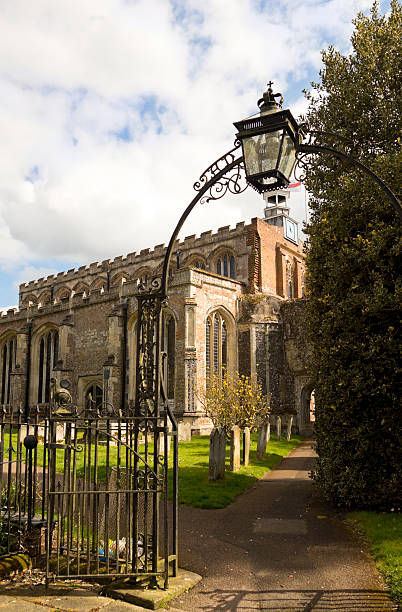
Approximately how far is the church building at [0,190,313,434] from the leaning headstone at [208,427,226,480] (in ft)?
31.5

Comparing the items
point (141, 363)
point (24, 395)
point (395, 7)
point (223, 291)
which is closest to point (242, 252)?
point (223, 291)

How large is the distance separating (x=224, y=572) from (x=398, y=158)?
267 inches

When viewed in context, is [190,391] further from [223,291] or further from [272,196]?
[272,196]

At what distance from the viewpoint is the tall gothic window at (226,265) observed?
32781mm

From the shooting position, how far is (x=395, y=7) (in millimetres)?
10117

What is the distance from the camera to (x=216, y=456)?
36.1 ft

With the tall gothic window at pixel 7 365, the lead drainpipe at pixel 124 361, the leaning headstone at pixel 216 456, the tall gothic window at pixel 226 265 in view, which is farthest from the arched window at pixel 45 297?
the leaning headstone at pixel 216 456

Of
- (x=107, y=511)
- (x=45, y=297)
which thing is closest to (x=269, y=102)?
(x=107, y=511)

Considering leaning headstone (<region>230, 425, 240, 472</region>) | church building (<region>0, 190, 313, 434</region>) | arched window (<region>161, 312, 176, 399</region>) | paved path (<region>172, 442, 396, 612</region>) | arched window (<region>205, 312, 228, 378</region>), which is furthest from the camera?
arched window (<region>205, 312, 228, 378</region>)

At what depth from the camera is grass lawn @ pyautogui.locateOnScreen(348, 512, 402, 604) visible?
17.0 feet

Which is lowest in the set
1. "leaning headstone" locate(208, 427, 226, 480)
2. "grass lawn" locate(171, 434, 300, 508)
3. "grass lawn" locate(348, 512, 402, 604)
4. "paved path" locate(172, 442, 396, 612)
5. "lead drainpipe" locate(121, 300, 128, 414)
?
"grass lawn" locate(171, 434, 300, 508)

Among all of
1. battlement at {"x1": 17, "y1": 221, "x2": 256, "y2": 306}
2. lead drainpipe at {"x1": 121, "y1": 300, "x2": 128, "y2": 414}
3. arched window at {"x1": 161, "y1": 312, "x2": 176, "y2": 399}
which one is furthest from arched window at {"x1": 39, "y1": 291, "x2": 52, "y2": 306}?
arched window at {"x1": 161, "y1": 312, "x2": 176, "y2": 399}

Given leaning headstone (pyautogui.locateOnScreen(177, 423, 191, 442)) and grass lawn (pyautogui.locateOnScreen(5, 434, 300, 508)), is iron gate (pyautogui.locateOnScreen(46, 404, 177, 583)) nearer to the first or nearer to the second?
grass lawn (pyautogui.locateOnScreen(5, 434, 300, 508))

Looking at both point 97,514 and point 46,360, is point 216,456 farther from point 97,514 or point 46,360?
point 46,360
